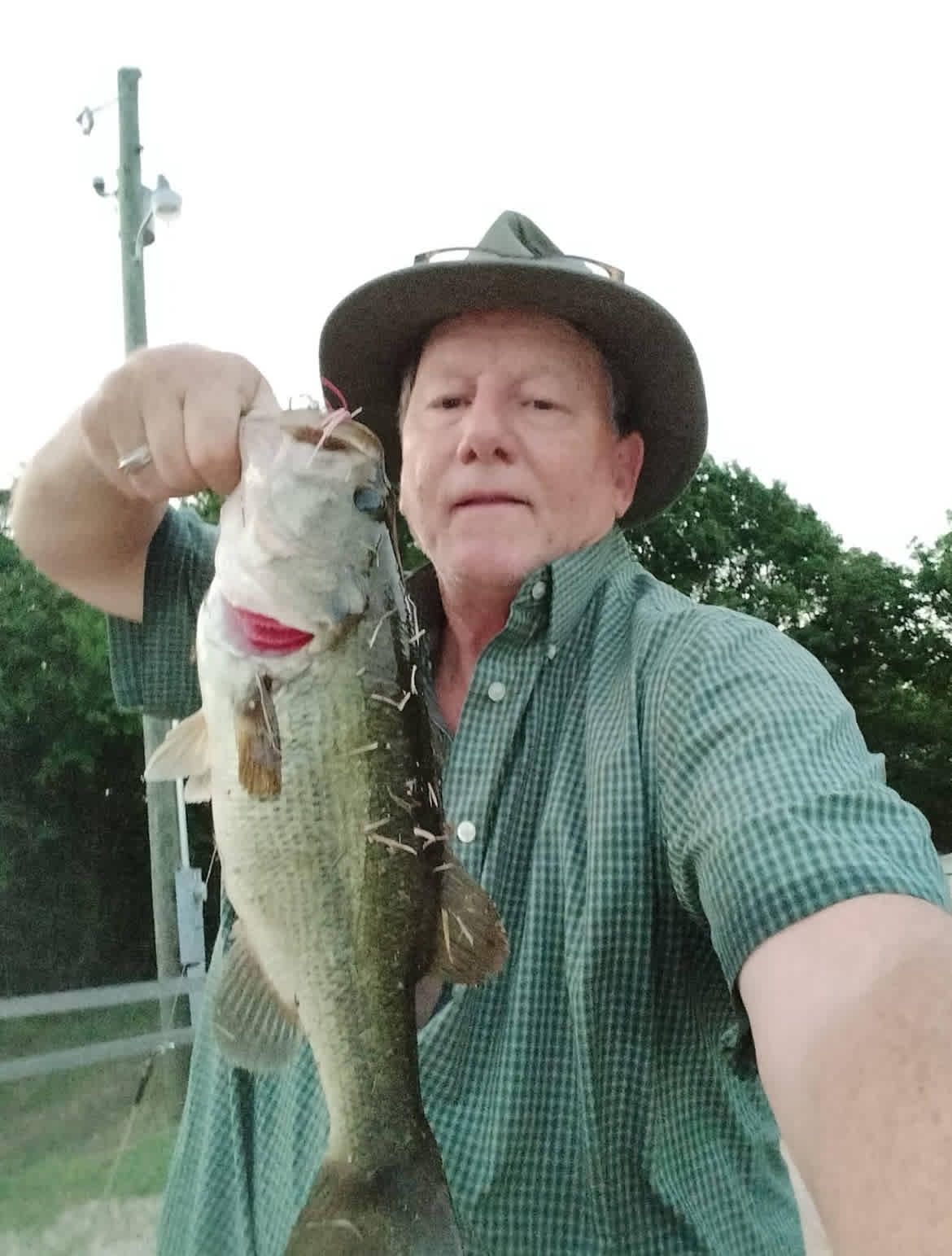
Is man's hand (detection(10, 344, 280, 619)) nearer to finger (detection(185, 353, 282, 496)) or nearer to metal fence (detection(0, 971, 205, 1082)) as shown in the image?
finger (detection(185, 353, 282, 496))

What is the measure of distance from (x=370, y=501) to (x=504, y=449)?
1.77 feet

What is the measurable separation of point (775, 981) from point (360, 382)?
75.7 inches

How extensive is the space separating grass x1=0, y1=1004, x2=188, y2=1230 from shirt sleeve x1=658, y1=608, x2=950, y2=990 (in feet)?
11.1

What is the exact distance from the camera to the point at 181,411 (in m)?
1.49

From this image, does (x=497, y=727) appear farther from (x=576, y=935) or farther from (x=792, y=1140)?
(x=792, y=1140)

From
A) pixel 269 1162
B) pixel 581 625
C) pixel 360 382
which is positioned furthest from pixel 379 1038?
pixel 360 382

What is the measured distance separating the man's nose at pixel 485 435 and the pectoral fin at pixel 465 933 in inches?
35.9

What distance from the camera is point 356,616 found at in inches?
61.6

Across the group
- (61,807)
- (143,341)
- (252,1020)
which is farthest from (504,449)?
(61,807)

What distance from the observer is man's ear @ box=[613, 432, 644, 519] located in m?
2.44

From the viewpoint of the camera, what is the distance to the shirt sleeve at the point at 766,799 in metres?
1.20

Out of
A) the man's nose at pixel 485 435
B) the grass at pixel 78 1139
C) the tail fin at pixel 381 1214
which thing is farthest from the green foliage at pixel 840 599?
the tail fin at pixel 381 1214

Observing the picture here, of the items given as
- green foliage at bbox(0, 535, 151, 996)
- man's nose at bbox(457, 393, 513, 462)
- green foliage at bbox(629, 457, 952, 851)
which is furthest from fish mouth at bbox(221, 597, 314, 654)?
green foliage at bbox(629, 457, 952, 851)

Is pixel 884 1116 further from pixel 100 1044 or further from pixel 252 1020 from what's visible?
pixel 100 1044
